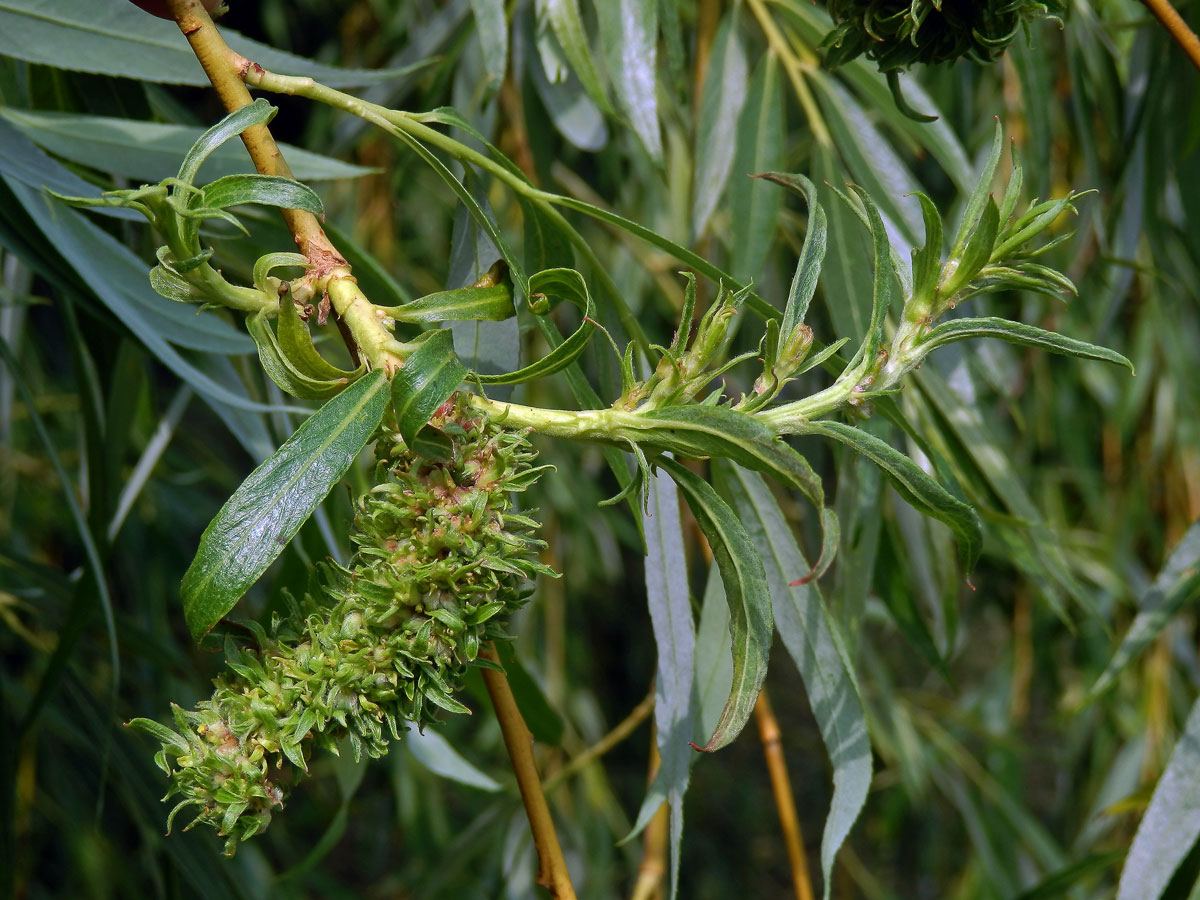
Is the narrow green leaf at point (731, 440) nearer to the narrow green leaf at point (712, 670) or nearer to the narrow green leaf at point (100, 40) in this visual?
the narrow green leaf at point (712, 670)

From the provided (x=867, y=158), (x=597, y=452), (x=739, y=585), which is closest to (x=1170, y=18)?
(x=867, y=158)

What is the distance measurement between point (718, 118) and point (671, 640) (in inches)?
15.1

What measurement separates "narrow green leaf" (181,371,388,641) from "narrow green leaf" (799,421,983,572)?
0.45 feet

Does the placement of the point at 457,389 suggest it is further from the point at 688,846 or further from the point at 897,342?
the point at 688,846

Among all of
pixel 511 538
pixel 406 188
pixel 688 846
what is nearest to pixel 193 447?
pixel 406 188

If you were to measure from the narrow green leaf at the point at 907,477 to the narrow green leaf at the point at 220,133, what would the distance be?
0.20 meters

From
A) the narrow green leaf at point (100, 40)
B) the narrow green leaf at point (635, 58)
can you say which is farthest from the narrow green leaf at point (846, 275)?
the narrow green leaf at point (100, 40)

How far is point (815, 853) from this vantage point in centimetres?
323

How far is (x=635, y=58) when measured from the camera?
0.60 meters

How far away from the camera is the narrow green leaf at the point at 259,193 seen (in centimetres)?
32

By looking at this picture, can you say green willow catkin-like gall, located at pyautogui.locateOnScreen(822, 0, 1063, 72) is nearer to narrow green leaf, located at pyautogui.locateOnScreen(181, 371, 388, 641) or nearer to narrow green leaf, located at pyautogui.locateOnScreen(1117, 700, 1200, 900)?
narrow green leaf, located at pyautogui.locateOnScreen(181, 371, 388, 641)

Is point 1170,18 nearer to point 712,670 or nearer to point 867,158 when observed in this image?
point 867,158

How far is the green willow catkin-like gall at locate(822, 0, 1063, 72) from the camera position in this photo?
42 cm

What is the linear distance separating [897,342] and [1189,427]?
3.85ft
